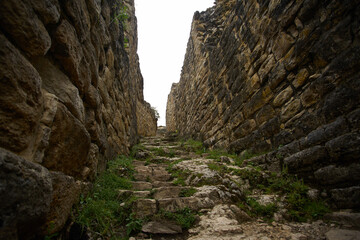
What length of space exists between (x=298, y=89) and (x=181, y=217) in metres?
2.39

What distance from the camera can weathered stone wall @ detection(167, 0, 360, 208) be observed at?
195cm

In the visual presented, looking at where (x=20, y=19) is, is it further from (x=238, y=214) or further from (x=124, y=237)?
(x=238, y=214)

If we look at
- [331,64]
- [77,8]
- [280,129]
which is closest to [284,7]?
[331,64]

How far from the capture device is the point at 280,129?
2971 millimetres

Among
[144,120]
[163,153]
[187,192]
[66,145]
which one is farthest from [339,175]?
[144,120]

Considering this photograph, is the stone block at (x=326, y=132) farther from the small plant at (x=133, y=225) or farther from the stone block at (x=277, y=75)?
the small plant at (x=133, y=225)

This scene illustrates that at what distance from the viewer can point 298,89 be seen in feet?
8.81

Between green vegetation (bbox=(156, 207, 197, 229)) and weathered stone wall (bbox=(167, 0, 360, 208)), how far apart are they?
5.03 ft

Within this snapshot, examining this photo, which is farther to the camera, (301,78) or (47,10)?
(301,78)

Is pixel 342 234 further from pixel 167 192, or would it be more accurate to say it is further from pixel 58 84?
pixel 58 84

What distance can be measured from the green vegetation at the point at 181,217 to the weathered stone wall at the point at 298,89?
1.53 m

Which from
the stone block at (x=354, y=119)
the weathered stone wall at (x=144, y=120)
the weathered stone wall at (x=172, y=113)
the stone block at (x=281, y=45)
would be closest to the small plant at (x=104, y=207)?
the stone block at (x=354, y=119)

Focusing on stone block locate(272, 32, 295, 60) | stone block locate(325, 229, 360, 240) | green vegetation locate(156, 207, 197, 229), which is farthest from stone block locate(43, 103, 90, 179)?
stone block locate(272, 32, 295, 60)

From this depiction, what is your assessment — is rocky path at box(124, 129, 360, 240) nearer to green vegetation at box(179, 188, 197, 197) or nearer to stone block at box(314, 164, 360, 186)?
green vegetation at box(179, 188, 197, 197)
